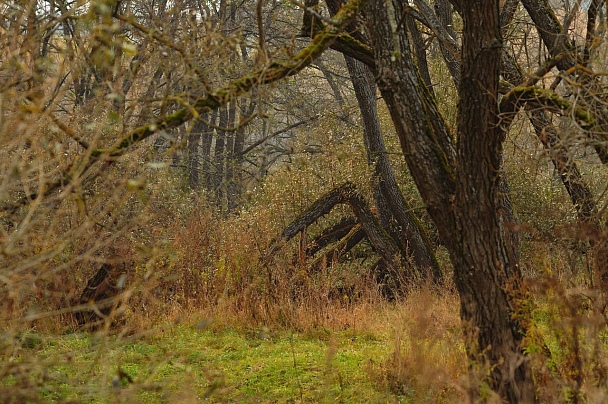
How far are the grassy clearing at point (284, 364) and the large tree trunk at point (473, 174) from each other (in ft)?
1.62

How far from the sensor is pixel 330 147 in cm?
1388

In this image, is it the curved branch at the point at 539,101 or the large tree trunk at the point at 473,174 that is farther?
the curved branch at the point at 539,101

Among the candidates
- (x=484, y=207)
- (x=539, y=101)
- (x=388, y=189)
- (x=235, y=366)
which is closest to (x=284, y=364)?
(x=235, y=366)

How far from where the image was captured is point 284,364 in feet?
25.1

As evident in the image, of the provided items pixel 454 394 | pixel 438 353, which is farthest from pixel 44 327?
pixel 454 394

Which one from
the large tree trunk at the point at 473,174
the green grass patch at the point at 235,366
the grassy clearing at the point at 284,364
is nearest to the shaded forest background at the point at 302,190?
the large tree trunk at the point at 473,174

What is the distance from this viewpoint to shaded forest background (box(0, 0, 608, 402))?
444 centimetres

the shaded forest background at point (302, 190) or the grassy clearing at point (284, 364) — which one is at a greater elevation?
the shaded forest background at point (302, 190)

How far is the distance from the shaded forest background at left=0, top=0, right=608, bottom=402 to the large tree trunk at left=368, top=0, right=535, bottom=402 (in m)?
0.02

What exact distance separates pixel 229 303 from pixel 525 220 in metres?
6.47

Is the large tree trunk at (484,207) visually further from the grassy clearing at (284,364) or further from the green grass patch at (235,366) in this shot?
the green grass patch at (235,366)

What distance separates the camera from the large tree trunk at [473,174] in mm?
5059

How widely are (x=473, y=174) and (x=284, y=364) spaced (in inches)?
138

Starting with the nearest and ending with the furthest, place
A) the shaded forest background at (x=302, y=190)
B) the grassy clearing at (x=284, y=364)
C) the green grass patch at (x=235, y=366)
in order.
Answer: the shaded forest background at (x=302, y=190), the grassy clearing at (x=284, y=364), the green grass patch at (x=235, y=366)
